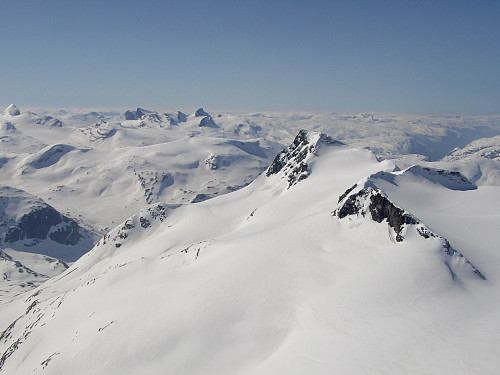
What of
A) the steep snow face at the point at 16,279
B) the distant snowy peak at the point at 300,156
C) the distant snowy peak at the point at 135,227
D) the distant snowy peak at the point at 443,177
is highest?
the distant snowy peak at the point at 443,177

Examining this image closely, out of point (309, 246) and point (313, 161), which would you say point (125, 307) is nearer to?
point (309, 246)

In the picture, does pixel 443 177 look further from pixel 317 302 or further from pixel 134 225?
pixel 134 225

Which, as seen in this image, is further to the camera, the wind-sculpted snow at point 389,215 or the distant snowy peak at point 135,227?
the distant snowy peak at point 135,227

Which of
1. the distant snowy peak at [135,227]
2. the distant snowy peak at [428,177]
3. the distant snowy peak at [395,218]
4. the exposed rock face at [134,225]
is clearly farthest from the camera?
the exposed rock face at [134,225]

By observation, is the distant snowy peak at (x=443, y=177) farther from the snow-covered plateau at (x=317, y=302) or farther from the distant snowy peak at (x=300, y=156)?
the distant snowy peak at (x=300, y=156)

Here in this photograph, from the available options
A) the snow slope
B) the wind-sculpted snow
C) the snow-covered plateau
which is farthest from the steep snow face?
the wind-sculpted snow

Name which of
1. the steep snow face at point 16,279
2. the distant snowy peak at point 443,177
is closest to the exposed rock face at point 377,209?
the distant snowy peak at point 443,177

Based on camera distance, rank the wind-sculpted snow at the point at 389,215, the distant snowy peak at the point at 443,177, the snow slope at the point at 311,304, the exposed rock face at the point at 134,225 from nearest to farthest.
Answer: the snow slope at the point at 311,304
the wind-sculpted snow at the point at 389,215
the distant snowy peak at the point at 443,177
the exposed rock face at the point at 134,225

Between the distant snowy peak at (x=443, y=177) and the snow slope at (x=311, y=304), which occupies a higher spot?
the distant snowy peak at (x=443, y=177)
